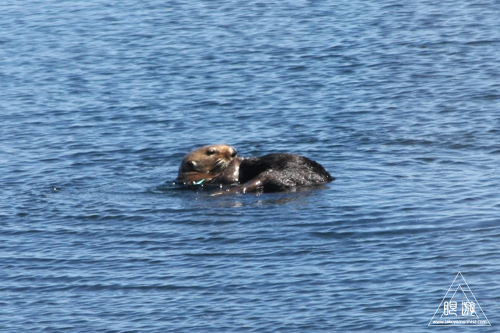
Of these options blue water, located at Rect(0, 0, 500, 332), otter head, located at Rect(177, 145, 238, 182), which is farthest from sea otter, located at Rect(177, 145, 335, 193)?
blue water, located at Rect(0, 0, 500, 332)

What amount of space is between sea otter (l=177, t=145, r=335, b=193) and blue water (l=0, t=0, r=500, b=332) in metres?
0.20

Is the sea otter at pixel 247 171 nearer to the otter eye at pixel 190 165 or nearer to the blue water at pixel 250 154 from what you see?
the otter eye at pixel 190 165

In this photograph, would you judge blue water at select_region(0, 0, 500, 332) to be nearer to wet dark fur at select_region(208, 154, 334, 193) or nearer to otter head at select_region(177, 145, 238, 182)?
wet dark fur at select_region(208, 154, 334, 193)

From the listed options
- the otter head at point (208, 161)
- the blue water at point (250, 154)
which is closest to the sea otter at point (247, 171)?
the otter head at point (208, 161)

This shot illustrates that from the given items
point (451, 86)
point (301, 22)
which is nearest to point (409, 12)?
point (301, 22)

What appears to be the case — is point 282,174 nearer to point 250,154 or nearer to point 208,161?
point 208,161

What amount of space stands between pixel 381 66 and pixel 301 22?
4.50 metres

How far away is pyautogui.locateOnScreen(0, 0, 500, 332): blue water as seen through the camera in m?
9.49

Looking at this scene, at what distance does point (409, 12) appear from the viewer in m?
23.7

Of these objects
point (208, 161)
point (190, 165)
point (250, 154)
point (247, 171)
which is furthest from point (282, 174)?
point (250, 154)

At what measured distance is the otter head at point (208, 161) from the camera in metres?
13.5

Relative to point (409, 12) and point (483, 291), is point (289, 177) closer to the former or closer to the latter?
point (483, 291)

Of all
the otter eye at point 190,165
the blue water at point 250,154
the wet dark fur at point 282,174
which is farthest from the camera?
the otter eye at point 190,165

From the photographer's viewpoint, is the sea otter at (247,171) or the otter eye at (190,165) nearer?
the sea otter at (247,171)
